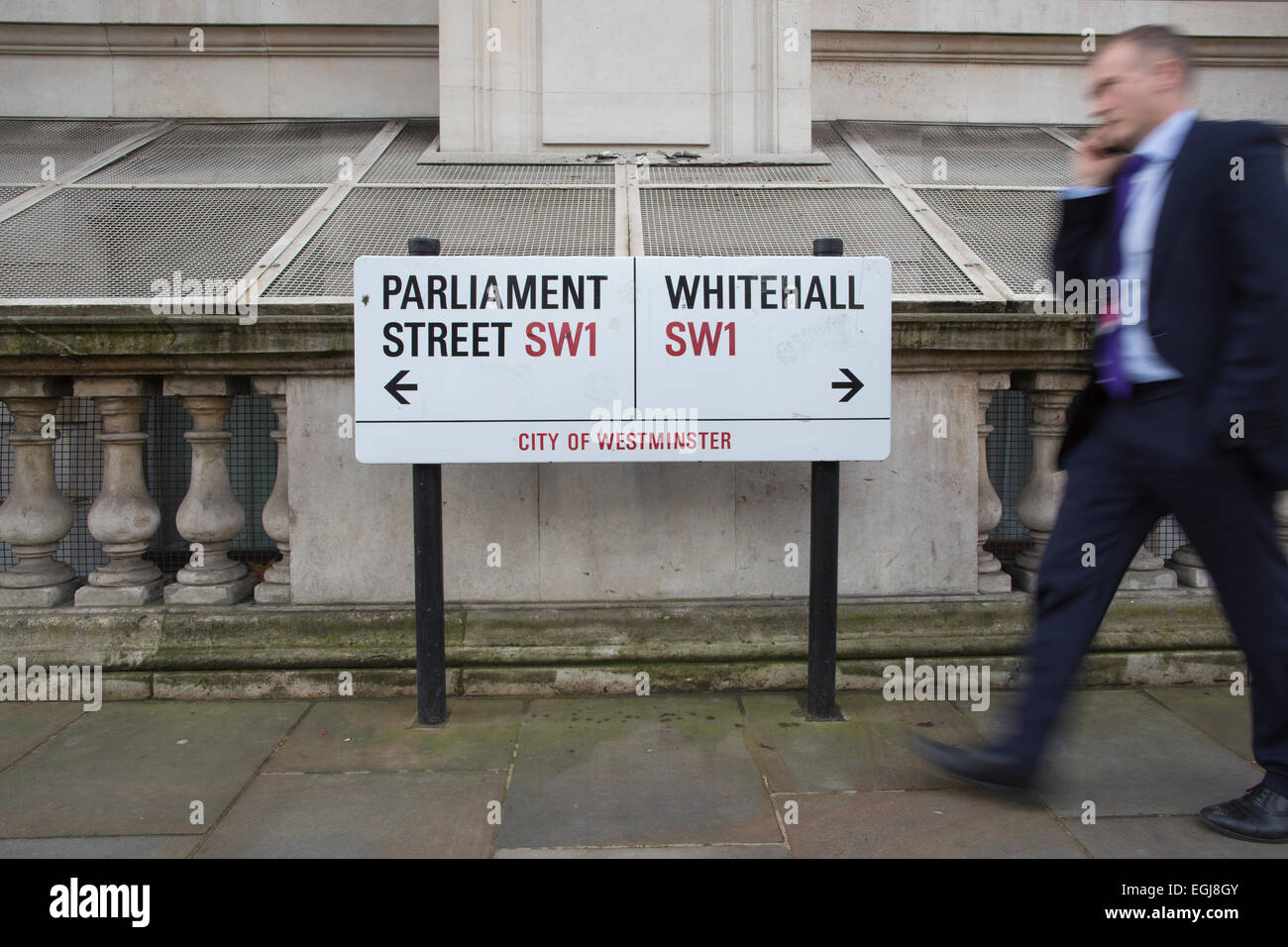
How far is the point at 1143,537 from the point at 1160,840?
0.92m

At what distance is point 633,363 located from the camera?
12.4 ft

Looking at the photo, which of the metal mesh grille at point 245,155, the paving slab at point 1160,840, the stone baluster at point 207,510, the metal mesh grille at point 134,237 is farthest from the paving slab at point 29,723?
the paving slab at point 1160,840

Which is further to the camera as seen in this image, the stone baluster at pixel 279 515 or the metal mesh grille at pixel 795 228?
the metal mesh grille at pixel 795 228

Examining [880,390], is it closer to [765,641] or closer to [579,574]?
[765,641]

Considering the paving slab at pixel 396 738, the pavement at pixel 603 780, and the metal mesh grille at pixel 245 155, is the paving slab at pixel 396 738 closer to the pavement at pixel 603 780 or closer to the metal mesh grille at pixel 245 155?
the pavement at pixel 603 780

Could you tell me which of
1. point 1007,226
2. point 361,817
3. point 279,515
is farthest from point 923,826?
point 1007,226

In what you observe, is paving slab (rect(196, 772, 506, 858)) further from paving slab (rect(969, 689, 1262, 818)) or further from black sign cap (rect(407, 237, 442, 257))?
black sign cap (rect(407, 237, 442, 257))

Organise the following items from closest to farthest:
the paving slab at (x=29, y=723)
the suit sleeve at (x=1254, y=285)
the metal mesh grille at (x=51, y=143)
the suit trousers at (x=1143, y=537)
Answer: the suit sleeve at (x=1254, y=285)
the suit trousers at (x=1143, y=537)
the paving slab at (x=29, y=723)
the metal mesh grille at (x=51, y=143)

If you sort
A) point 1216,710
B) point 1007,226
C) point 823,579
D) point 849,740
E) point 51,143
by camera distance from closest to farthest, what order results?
point 849,740 → point 823,579 → point 1216,710 → point 1007,226 → point 51,143

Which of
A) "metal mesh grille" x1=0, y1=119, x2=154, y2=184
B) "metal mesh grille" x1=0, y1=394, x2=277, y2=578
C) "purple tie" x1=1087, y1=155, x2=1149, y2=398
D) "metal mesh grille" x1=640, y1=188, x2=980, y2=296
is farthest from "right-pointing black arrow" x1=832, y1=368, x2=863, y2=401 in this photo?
"metal mesh grille" x1=0, y1=119, x2=154, y2=184

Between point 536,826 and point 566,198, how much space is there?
11.6 feet

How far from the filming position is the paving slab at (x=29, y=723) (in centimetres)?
365

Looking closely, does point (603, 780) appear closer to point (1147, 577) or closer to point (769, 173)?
point (1147, 577)

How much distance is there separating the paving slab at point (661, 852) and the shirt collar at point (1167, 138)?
2.24 meters
